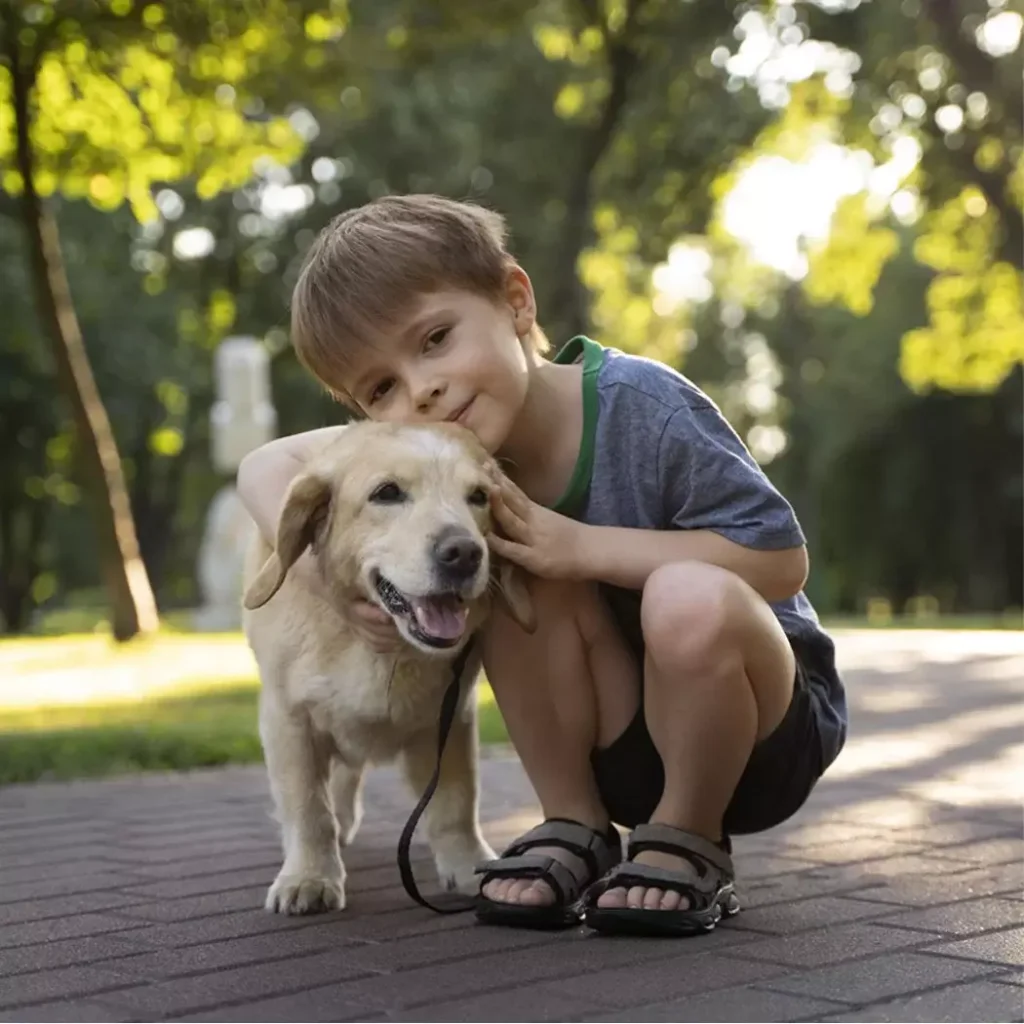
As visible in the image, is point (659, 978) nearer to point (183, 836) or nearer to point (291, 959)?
point (291, 959)

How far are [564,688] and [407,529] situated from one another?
469 millimetres

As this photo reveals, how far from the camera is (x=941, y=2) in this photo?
51.3 feet

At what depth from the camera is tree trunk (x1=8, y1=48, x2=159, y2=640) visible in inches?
484

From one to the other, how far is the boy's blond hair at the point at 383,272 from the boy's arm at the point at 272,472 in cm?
23

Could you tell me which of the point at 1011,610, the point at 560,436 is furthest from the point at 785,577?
the point at 1011,610

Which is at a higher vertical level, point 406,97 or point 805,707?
point 406,97

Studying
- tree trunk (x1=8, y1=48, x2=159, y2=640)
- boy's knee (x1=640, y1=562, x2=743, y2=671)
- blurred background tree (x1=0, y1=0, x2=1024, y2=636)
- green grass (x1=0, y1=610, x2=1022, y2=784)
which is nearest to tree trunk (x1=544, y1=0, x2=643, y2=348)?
blurred background tree (x1=0, y1=0, x2=1024, y2=636)

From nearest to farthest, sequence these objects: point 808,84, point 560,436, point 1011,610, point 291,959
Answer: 1. point 291,959
2. point 560,436
3. point 808,84
4. point 1011,610

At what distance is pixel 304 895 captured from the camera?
319cm

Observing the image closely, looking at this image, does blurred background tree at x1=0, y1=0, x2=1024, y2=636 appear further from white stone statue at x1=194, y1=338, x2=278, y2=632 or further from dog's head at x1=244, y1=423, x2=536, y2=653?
dog's head at x1=244, y1=423, x2=536, y2=653

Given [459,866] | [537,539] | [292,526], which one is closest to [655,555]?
[537,539]

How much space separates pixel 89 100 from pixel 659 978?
37.1 ft

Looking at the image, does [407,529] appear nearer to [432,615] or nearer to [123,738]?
[432,615]

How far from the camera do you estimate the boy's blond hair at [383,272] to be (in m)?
3.24
